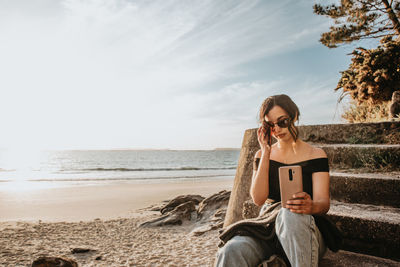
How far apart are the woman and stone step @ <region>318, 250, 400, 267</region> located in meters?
0.19

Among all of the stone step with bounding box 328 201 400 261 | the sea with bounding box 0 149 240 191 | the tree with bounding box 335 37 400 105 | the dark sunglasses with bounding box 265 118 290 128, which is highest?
the tree with bounding box 335 37 400 105

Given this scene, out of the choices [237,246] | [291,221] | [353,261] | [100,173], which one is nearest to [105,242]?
[237,246]

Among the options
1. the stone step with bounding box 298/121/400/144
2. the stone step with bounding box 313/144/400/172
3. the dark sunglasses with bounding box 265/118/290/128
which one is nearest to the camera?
the dark sunglasses with bounding box 265/118/290/128

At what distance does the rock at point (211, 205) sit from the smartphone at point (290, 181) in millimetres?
3579

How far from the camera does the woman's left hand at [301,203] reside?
1.51m

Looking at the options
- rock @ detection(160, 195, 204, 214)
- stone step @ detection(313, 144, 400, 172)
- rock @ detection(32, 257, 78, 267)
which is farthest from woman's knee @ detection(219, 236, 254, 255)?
rock @ detection(160, 195, 204, 214)

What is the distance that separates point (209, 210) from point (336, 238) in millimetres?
3741

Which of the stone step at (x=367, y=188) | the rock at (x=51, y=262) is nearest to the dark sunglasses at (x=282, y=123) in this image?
the stone step at (x=367, y=188)

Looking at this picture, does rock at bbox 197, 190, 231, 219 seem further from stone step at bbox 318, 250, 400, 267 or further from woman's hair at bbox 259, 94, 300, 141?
woman's hair at bbox 259, 94, 300, 141

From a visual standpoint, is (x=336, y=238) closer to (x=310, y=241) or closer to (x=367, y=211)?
(x=310, y=241)

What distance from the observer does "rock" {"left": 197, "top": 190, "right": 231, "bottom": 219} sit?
5.07 metres

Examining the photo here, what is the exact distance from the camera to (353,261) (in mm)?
1763

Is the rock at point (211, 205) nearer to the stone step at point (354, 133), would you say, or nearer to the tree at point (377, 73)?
the stone step at point (354, 133)

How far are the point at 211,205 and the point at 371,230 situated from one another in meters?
3.76
